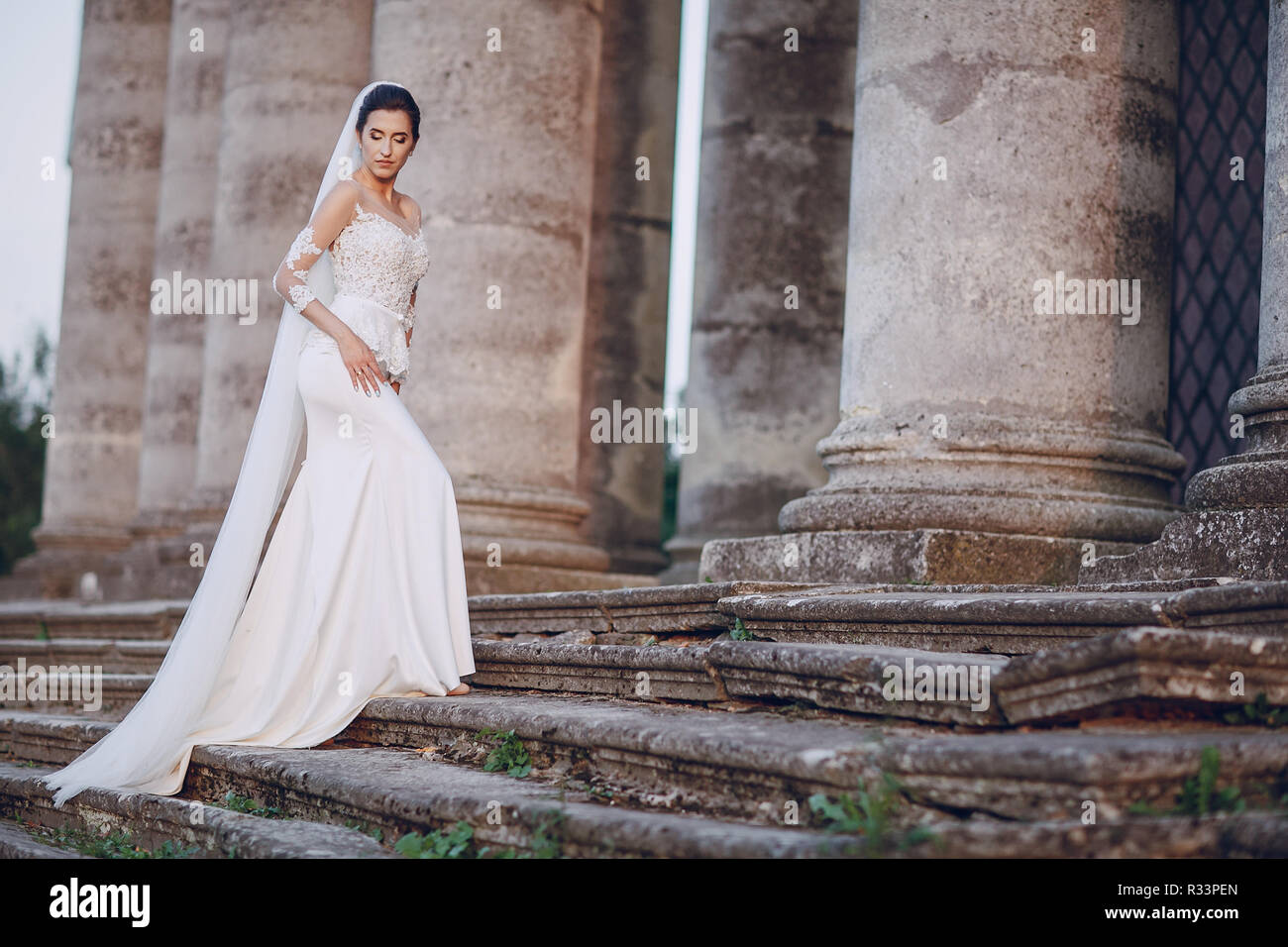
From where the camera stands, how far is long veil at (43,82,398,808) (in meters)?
6.33

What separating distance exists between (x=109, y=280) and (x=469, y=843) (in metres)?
15.3

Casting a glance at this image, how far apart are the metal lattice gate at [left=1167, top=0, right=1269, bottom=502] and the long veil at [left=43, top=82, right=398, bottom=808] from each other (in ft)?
21.8

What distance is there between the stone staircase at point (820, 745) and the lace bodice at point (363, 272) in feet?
5.59

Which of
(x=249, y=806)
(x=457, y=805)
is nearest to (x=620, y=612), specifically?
(x=249, y=806)

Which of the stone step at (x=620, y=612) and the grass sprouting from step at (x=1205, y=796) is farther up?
the stone step at (x=620, y=612)

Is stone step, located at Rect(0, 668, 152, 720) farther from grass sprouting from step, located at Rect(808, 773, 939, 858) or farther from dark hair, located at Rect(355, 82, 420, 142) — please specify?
grass sprouting from step, located at Rect(808, 773, 939, 858)

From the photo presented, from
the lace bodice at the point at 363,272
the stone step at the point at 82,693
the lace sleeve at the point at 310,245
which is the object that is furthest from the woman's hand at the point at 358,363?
the stone step at the point at 82,693

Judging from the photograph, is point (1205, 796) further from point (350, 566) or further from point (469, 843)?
point (350, 566)

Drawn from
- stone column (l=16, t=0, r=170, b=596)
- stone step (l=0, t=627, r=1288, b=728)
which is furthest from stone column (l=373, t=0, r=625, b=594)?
stone column (l=16, t=0, r=170, b=596)

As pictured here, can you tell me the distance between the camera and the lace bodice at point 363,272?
7.33m

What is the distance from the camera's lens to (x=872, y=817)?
3666 mm

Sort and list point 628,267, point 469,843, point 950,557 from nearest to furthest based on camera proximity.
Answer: point 469,843 → point 950,557 → point 628,267

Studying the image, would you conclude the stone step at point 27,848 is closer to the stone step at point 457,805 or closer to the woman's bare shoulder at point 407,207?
the stone step at point 457,805

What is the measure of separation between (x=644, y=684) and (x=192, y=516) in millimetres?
9392
